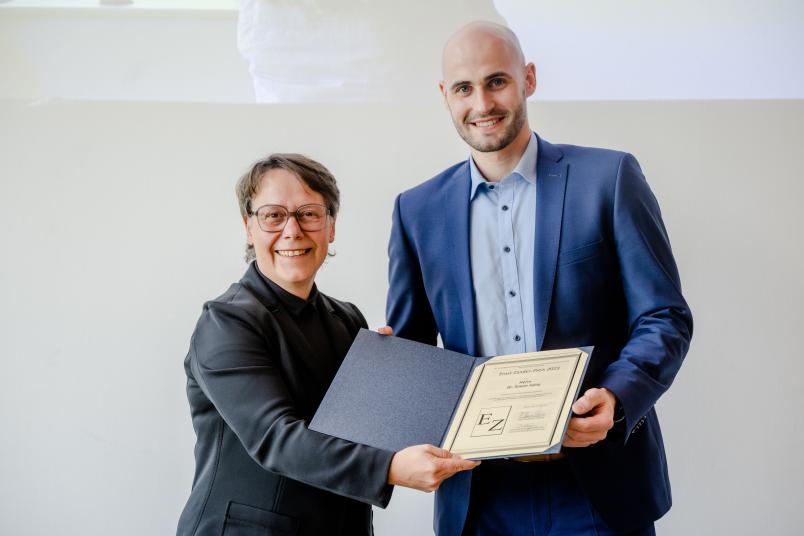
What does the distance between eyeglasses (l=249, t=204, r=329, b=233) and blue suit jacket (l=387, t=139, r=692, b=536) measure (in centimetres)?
28

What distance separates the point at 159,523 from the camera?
9.57ft

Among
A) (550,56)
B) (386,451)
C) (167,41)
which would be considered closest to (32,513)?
(167,41)

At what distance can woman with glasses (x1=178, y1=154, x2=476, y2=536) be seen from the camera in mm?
1540

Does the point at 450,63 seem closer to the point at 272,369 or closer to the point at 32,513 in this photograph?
the point at 272,369

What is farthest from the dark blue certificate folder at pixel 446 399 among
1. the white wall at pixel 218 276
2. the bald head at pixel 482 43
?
the white wall at pixel 218 276

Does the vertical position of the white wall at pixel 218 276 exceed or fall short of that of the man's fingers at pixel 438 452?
it exceeds it

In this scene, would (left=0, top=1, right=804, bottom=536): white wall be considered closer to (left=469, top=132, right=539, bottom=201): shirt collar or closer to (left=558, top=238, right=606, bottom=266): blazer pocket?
(left=469, top=132, right=539, bottom=201): shirt collar

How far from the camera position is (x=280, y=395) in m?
1.62

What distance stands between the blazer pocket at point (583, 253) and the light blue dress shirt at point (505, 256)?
8 centimetres

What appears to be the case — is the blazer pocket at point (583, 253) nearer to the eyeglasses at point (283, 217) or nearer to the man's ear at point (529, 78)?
the man's ear at point (529, 78)

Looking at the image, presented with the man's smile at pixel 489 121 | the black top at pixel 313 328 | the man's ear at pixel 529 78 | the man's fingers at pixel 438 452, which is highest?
the man's ear at pixel 529 78

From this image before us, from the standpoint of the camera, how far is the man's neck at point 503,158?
1874mm

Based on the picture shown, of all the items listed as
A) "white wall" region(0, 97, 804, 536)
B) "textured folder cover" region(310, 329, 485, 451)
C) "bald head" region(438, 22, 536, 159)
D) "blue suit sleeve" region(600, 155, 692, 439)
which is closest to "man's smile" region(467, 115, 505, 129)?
"bald head" region(438, 22, 536, 159)

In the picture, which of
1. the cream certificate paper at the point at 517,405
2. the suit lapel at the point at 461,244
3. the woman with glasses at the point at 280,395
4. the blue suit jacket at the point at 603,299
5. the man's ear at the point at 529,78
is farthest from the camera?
the man's ear at the point at 529,78
